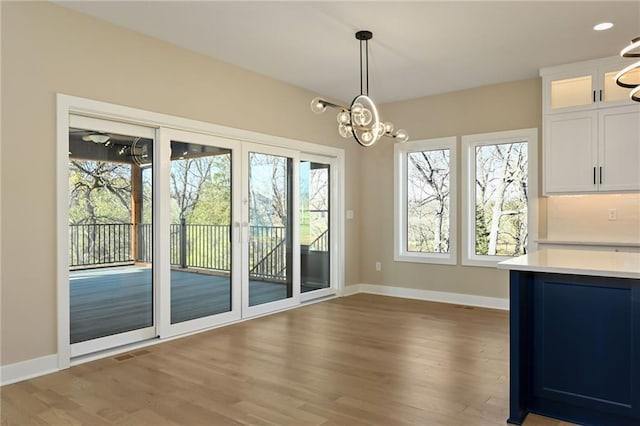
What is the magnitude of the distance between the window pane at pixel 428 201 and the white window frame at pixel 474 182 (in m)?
0.32

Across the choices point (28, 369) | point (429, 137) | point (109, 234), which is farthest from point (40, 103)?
point (429, 137)

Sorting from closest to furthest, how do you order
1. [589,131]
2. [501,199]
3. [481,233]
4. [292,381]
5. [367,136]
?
[292,381] < [367,136] < [589,131] < [501,199] < [481,233]

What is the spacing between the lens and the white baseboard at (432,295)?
5.57 m

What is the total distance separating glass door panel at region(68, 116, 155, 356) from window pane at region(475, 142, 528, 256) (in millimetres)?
4138

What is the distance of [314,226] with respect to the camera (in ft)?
20.1

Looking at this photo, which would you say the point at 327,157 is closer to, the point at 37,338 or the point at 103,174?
the point at 103,174

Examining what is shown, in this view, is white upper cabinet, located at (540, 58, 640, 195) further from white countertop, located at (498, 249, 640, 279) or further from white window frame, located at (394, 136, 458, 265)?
white countertop, located at (498, 249, 640, 279)

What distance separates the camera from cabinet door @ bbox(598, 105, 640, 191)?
14.6ft

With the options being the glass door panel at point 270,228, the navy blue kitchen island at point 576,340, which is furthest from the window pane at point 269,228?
the navy blue kitchen island at point 576,340

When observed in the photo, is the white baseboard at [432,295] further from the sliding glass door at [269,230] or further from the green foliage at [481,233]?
the sliding glass door at [269,230]

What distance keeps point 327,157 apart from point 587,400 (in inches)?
180

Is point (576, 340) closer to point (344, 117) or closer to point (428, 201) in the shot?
point (344, 117)

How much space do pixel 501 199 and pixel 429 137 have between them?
1.31 metres

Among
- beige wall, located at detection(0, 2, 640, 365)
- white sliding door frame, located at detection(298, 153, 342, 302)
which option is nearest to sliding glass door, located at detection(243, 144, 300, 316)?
beige wall, located at detection(0, 2, 640, 365)
